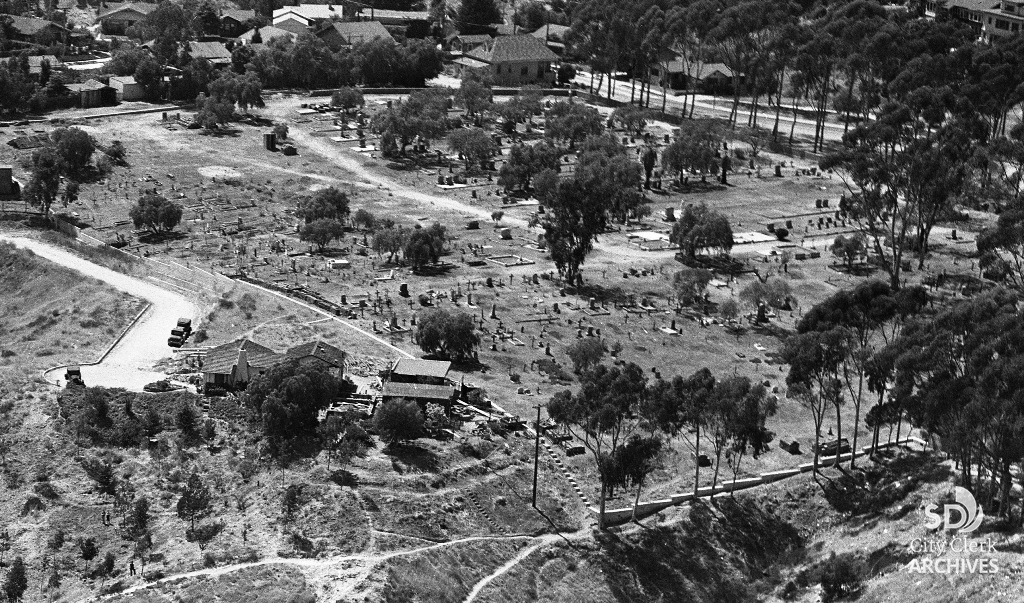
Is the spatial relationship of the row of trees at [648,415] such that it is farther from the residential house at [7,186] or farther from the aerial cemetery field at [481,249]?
the residential house at [7,186]

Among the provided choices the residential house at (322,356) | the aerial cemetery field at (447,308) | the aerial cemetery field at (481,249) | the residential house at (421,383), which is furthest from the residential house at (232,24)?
the residential house at (421,383)

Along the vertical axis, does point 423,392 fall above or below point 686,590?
above

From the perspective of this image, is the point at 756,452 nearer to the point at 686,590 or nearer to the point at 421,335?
the point at 686,590

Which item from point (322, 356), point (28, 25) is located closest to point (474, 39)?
point (28, 25)

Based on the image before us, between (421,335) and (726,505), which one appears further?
(421,335)

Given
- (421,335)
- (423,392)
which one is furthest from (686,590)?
(421,335)

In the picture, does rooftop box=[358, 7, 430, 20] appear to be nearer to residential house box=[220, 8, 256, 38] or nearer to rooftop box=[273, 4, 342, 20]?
rooftop box=[273, 4, 342, 20]
